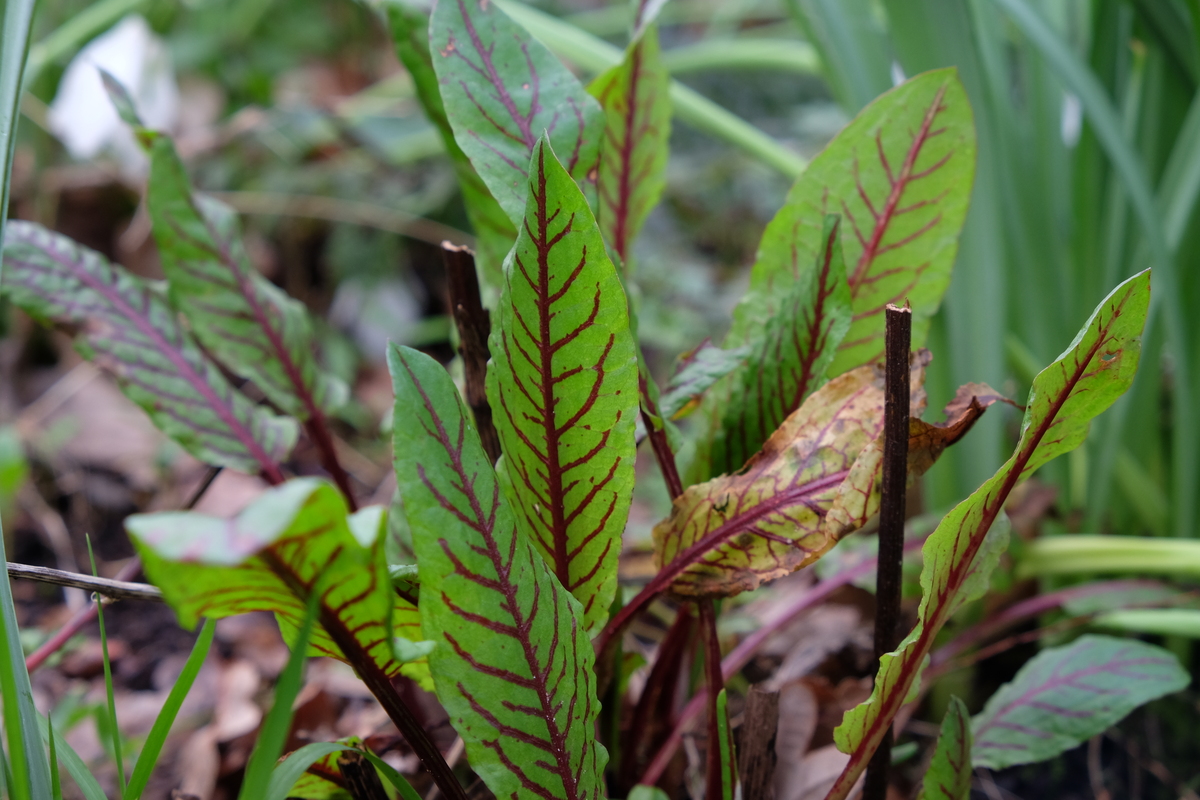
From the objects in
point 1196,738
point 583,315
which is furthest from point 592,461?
point 1196,738

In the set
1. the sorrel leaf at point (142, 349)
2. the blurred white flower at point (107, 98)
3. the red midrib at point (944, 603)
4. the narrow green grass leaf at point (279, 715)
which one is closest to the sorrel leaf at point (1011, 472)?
the red midrib at point (944, 603)

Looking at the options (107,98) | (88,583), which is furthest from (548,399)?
(107,98)

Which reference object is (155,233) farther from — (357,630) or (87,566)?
(87,566)

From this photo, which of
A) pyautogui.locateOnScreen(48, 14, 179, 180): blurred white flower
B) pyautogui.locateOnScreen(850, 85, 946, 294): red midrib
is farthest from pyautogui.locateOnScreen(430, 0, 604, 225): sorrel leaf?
pyautogui.locateOnScreen(48, 14, 179, 180): blurred white flower

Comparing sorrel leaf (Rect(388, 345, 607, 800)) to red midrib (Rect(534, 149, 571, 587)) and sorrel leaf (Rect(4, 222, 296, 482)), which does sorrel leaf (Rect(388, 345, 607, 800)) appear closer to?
red midrib (Rect(534, 149, 571, 587))

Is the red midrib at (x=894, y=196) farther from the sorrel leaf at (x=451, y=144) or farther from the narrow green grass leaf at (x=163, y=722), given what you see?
the narrow green grass leaf at (x=163, y=722)

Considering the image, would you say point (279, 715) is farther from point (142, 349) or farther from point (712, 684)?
point (142, 349)
